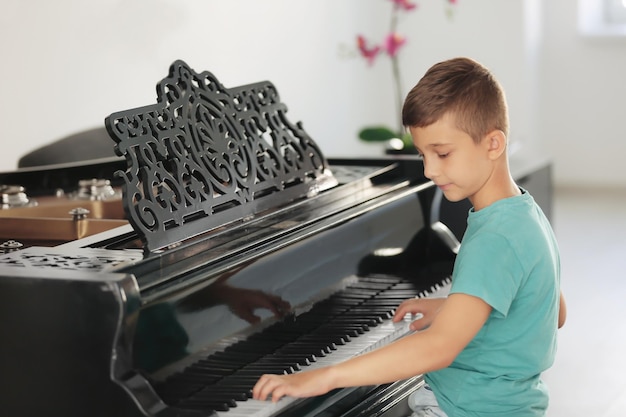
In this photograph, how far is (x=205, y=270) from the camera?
1929 millimetres

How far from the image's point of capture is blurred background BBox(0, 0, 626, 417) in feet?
11.2

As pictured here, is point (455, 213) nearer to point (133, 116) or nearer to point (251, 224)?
point (251, 224)

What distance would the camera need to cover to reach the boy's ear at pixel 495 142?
1832mm

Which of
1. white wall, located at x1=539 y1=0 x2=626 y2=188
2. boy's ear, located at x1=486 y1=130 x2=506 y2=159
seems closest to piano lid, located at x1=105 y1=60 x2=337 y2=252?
boy's ear, located at x1=486 y1=130 x2=506 y2=159

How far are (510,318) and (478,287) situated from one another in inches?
6.1

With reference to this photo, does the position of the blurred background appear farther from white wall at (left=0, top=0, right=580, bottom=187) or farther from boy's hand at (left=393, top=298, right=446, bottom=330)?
boy's hand at (left=393, top=298, right=446, bottom=330)

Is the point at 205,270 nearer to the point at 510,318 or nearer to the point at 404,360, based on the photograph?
the point at 404,360

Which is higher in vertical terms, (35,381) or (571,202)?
(35,381)

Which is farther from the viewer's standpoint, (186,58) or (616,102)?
(616,102)

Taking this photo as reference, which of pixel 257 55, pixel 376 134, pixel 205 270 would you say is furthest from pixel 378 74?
pixel 205 270

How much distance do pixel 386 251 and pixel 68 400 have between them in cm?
110

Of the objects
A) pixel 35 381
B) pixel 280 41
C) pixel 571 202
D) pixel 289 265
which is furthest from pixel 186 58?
pixel 571 202

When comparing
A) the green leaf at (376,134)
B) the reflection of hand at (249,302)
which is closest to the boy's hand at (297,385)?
the reflection of hand at (249,302)

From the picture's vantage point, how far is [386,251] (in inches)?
103
